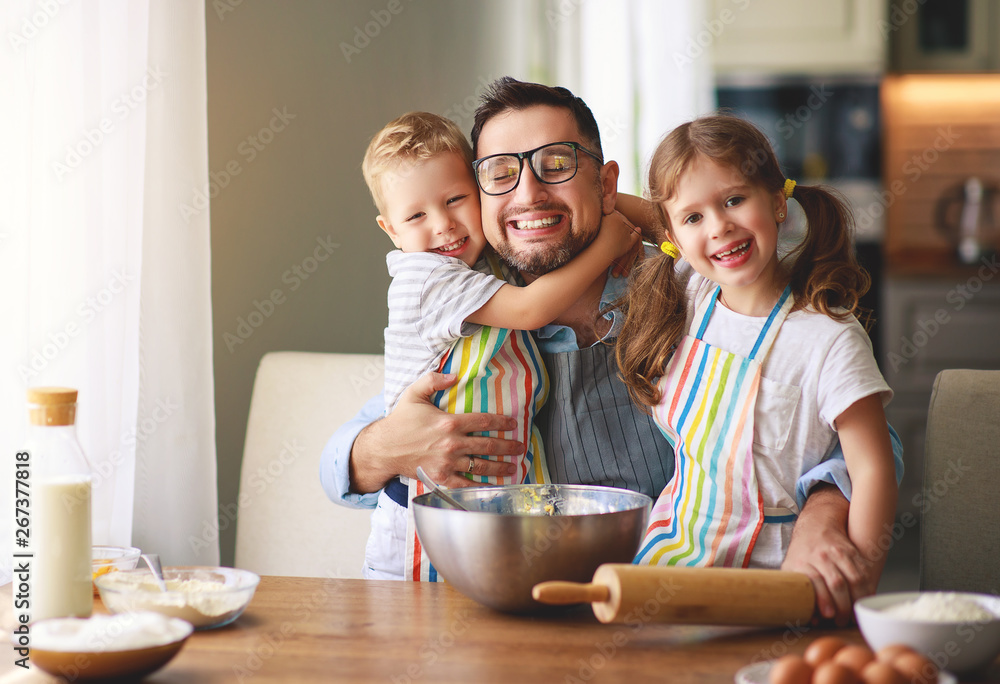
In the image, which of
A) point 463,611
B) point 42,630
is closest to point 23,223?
point 42,630

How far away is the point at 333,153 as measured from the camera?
222 cm

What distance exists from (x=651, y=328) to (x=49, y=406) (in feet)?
2.64

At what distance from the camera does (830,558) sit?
102 cm

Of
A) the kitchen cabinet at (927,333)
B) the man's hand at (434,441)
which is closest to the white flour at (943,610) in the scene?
the man's hand at (434,441)

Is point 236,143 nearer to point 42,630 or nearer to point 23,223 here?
point 23,223

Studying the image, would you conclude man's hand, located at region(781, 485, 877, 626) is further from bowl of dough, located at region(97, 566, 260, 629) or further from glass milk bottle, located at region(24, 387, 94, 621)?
glass milk bottle, located at region(24, 387, 94, 621)

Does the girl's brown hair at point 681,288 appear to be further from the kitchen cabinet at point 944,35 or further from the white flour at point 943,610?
the kitchen cabinet at point 944,35

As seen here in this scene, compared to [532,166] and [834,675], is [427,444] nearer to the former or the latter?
[532,166]

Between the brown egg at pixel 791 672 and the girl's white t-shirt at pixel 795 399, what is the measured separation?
0.50m

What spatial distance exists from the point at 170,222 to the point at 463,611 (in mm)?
1090

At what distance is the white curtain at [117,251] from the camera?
1.39m

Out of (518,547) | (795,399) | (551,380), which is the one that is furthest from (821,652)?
(551,380)

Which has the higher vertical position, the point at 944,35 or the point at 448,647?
the point at 944,35

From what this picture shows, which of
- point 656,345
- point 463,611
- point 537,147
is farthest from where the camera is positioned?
point 537,147
